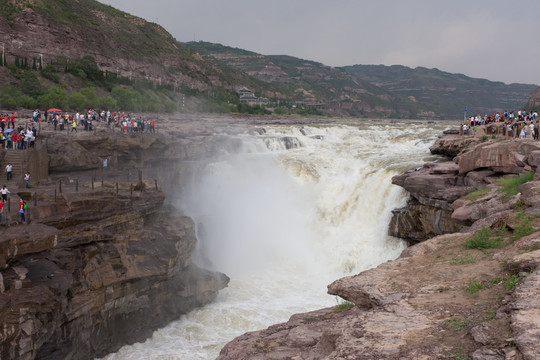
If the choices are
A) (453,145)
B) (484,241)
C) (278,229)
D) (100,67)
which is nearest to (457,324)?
(484,241)

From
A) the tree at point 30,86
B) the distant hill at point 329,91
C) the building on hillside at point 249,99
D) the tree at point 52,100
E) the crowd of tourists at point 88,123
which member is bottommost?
the crowd of tourists at point 88,123

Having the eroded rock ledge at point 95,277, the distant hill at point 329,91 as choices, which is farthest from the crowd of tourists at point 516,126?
the distant hill at point 329,91

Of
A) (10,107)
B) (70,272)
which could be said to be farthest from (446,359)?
(10,107)

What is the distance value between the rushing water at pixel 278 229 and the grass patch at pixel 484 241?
366 inches

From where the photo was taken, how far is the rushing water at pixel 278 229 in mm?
16342

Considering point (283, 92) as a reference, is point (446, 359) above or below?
below

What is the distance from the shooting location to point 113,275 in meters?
14.9

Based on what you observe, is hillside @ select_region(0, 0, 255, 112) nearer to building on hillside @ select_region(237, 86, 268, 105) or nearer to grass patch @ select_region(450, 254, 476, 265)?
building on hillside @ select_region(237, 86, 268, 105)

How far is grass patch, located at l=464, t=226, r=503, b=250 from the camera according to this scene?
7777 millimetres

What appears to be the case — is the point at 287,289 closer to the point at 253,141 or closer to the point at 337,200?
the point at 337,200

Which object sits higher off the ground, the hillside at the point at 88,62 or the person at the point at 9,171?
the hillside at the point at 88,62

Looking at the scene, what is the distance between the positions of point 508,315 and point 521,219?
12.9ft

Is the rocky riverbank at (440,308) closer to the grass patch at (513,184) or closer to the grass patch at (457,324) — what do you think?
the grass patch at (457,324)

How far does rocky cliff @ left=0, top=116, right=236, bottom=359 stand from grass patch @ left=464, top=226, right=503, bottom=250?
35.7 feet
